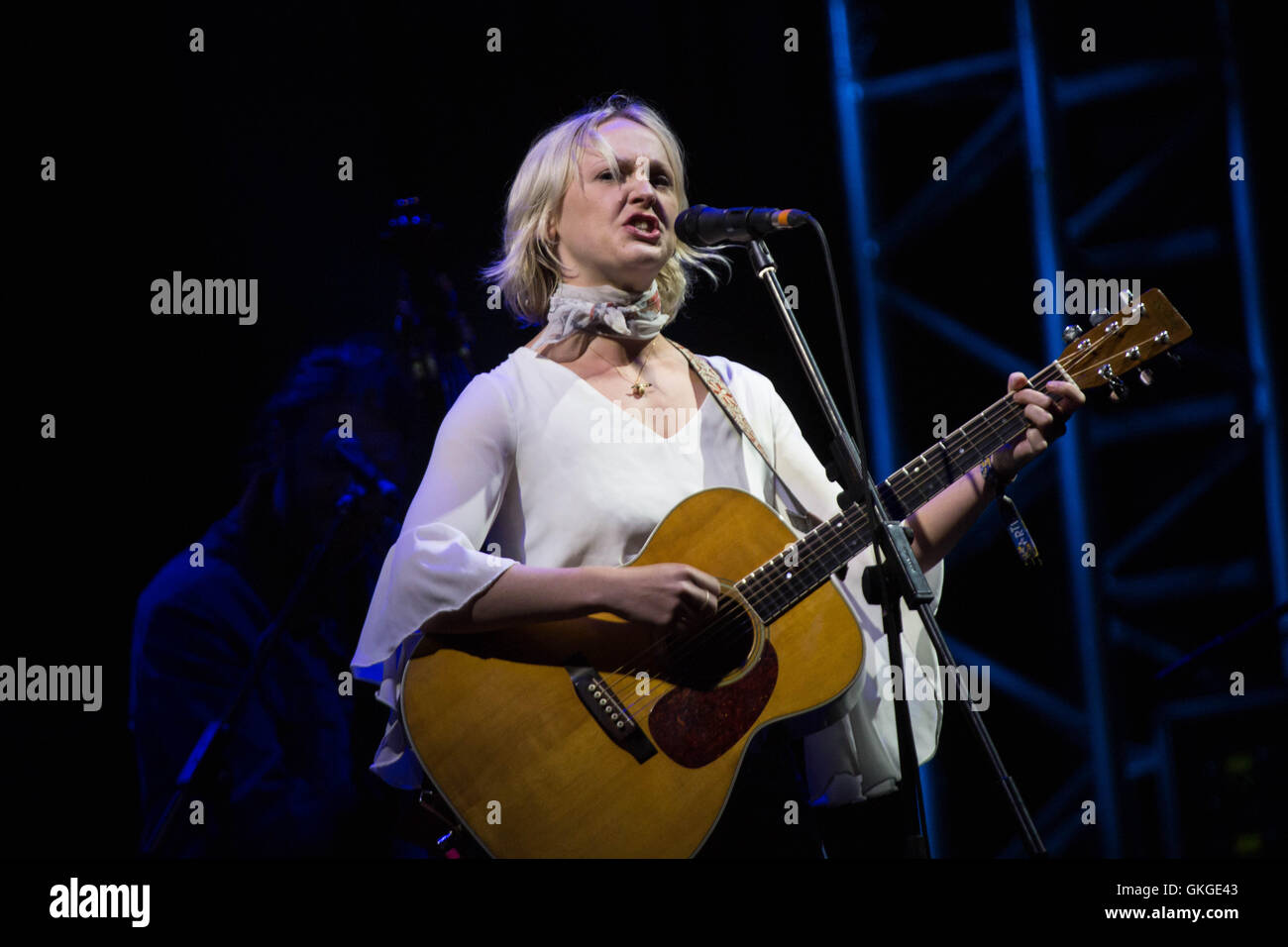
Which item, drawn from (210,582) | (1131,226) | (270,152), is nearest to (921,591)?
(210,582)

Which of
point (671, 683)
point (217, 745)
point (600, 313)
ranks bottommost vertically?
point (217, 745)

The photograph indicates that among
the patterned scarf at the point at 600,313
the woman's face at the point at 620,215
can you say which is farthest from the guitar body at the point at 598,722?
the woman's face at the point at 620,215

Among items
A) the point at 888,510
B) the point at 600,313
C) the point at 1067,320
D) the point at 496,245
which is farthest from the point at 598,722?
the point at 1067,320

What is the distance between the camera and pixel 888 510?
8.64ft

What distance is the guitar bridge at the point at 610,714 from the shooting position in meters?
2.45

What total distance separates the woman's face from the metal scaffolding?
1.17m

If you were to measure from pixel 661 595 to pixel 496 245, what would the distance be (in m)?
1.48

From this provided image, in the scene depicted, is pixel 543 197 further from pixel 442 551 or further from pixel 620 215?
pixel 442 551

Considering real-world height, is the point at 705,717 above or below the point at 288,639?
below

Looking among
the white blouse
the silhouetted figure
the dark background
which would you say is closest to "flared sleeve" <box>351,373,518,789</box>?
the white blouse

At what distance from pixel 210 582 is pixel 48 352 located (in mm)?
741

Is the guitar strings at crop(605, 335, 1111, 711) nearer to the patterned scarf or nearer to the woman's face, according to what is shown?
the patterned scarf
